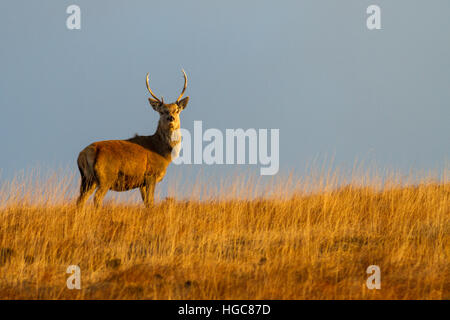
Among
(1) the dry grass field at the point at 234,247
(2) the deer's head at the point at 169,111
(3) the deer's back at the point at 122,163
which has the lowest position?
(1) the dry grass field at the point at 234,247

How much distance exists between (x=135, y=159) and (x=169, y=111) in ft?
4.27

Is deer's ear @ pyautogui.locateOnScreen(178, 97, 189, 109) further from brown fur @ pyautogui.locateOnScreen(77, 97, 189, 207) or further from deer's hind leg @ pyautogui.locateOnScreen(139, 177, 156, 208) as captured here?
deer's hind leg @ pyautogui.locateOnScreen(139, 177, 156, 208)

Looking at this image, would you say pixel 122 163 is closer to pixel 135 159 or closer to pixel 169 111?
pixel 135 159

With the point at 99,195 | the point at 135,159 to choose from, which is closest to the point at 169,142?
the point at 135,159

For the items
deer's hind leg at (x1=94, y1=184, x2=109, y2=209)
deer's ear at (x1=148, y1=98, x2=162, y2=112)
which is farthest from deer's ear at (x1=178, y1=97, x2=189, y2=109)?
deer's hind leg at (x1=94, y1=184, x2=109, y2=209)

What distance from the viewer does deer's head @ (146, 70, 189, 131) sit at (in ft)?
38.2

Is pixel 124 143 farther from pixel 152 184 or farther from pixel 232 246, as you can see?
pixel 232 246

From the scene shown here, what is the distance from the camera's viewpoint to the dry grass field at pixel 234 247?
624 centimetres

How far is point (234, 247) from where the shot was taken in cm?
781

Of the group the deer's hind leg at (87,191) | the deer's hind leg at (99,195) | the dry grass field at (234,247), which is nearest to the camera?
the dry grass field at (234,247)

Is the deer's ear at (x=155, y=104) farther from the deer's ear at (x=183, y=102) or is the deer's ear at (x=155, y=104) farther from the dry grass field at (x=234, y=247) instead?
the dry grass field at (x=234, y=247)

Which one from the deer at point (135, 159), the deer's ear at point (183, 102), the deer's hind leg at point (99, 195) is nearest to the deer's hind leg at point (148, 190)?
the deer at point (135, 159)

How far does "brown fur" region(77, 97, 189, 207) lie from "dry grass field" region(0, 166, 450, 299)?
422mm
